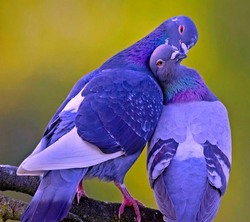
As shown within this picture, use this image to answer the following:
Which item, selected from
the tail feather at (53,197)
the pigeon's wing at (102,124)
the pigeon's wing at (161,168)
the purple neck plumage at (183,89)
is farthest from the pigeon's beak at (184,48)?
the tail feather at (53,197)

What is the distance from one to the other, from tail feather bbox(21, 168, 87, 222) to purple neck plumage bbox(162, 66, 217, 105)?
1.03 metres

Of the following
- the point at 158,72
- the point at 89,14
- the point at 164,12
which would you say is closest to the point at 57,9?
the point at 89,14

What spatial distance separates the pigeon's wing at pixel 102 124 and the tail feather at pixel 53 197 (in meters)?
0.06

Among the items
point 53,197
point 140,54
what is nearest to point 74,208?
point 53,197

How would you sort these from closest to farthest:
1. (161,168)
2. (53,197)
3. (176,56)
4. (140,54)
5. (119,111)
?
(53,197) < (161,168) < (119,111) < (176,56) < (140,54)

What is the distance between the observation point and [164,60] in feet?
21.0

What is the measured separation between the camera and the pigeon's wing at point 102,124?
225 inches

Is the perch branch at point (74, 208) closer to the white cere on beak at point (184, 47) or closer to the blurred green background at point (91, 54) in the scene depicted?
the white cere on beak at point (184, 47)

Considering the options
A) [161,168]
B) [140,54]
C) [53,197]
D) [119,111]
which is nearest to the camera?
[53,197]

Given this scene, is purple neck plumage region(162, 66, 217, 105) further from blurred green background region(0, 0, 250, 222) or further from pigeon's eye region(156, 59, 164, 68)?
blurred green background region(0, 0, 250, 222)

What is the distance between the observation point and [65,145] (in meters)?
5.76

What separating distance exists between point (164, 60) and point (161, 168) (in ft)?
2.62

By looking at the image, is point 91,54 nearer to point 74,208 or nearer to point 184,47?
point 184,47

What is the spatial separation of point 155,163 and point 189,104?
59 centimetres
